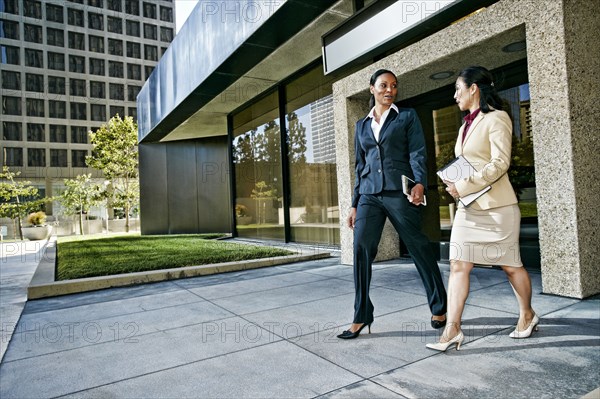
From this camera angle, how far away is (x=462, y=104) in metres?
2.85

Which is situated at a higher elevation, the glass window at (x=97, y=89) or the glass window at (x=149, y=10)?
the glass window at (x=149, y=10)

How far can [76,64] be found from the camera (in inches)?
2330

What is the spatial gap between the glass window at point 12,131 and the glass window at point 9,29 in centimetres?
1189

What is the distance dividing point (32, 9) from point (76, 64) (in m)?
8.93

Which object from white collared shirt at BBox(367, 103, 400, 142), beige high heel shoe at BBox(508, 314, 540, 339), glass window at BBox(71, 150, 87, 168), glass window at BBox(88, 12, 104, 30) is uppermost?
glass window at BBox(88, 12, 104, 30)

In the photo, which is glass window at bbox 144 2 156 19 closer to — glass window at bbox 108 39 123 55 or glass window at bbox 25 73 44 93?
glass window at bbox 108 39 123 55

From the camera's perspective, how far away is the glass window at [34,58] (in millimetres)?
56188

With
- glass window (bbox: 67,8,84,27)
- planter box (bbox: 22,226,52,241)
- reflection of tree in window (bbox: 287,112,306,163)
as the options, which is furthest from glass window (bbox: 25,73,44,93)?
reflection of tree in window (bbox: 287,112,306,163)

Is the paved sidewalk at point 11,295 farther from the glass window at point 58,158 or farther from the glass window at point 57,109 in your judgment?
the glass window at point 57,109

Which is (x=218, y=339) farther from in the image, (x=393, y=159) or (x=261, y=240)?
(x=261, y=240)

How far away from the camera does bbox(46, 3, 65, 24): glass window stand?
190 ft

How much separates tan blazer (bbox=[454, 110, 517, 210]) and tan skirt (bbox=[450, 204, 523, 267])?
6 centimetres

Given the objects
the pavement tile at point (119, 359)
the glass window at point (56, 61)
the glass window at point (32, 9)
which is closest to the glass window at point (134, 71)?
the glass window at point (56, 61)

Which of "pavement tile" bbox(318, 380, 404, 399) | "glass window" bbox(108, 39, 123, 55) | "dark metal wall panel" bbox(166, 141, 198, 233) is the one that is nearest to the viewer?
"pavement tile" bbox(318, 380, 404, 399)
